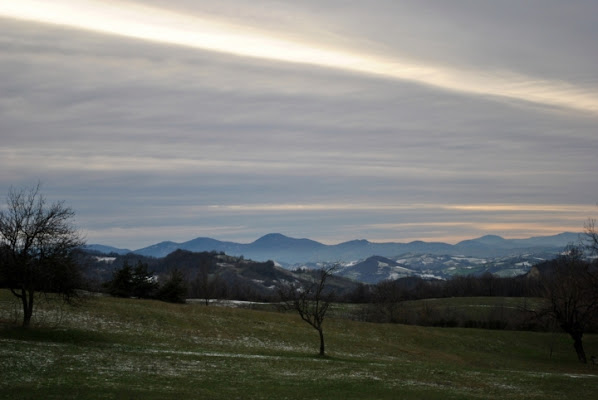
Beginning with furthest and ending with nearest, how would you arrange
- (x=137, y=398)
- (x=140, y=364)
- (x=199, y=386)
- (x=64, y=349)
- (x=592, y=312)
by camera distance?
(x=592, y=312) < (x=64, y=349) < (x=140, y=364) < (x=199, y=386) < (x=137, y=398)

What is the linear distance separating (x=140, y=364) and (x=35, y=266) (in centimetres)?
1749

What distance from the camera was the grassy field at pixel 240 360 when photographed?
31344mm

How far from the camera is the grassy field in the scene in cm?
3134

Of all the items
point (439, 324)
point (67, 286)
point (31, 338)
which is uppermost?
point (67, 286)

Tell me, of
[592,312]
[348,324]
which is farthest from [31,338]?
[592,312]

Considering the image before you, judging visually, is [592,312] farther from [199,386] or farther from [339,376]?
[199,386]

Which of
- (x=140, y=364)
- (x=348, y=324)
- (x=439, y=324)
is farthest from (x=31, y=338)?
(x=439, y=324)

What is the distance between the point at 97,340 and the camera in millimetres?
50719

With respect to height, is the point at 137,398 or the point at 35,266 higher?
the point at 35,266

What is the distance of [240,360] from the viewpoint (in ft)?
149

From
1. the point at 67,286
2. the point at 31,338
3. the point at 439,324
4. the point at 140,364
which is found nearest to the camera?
the point at 140,364

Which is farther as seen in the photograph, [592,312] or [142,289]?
[142,289]

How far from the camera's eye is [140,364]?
125ft

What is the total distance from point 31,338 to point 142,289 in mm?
42938
